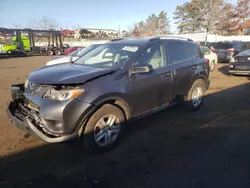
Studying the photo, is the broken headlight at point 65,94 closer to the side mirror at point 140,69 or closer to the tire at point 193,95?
A: the side mirror at point 140,69

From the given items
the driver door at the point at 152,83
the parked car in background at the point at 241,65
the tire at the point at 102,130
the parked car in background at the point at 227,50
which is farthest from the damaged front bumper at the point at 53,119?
the parked car in background at the point at 227,50

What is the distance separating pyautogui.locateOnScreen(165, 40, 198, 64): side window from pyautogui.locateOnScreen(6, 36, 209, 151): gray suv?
0.07 feet

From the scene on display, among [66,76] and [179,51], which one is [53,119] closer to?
[66,76]

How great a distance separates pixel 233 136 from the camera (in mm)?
3959

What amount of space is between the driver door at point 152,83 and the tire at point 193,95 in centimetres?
93

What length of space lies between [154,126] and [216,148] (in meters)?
1.32

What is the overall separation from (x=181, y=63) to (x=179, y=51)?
30 cm

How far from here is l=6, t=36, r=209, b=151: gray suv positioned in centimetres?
286

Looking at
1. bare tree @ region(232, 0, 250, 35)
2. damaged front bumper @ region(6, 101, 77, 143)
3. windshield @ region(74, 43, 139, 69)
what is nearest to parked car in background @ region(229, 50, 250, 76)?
windshield @ region(74, 43, 139, 69)

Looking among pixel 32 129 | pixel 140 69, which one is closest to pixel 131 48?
pixel 140 69

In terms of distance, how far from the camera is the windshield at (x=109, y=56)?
3697 millimetres

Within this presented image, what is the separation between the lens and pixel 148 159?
3219mm

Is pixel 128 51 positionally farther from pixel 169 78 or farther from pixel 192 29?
pixel 192 29

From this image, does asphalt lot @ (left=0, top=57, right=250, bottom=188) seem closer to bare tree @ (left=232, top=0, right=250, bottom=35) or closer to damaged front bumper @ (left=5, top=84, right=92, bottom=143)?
damaged front bumper @ (left=5, top=84, right=92, bottom=143)
